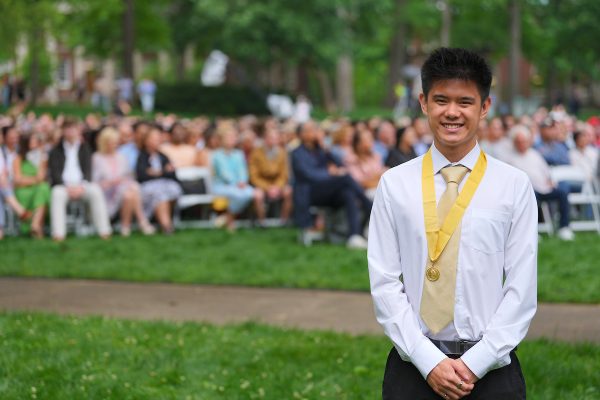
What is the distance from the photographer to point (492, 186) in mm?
3479

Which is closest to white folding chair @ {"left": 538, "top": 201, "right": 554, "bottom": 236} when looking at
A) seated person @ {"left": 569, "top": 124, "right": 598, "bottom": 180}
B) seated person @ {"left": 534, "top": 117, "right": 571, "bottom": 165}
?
seated person @ {"left": 569, "top": 124, "right": 598, "bottom": 180}

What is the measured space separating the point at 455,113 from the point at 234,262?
7.96 metres

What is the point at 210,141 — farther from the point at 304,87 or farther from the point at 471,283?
the point at 304,87

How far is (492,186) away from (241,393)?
3.10m

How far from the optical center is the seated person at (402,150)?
13338mm

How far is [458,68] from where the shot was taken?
3.49 meters

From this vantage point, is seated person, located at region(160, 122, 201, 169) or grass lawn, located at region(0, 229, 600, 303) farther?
seated person, located at region(160, 122, 201, 169)

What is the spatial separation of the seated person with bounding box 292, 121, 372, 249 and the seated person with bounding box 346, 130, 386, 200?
309 mm

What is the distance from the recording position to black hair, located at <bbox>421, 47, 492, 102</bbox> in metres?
3.49

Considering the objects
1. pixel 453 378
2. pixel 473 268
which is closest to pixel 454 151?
pixel 473 268

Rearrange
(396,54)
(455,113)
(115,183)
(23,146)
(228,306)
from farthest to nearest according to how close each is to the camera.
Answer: (396,54), (115,183), (23,146), (228,306), (455,113)

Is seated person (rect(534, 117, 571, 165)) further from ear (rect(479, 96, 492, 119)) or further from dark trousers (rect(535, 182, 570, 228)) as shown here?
ear (rect(479, 96, 492, 119))

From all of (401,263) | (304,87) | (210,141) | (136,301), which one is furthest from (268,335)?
(304,87)

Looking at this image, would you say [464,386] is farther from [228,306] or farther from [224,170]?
[224,170]
